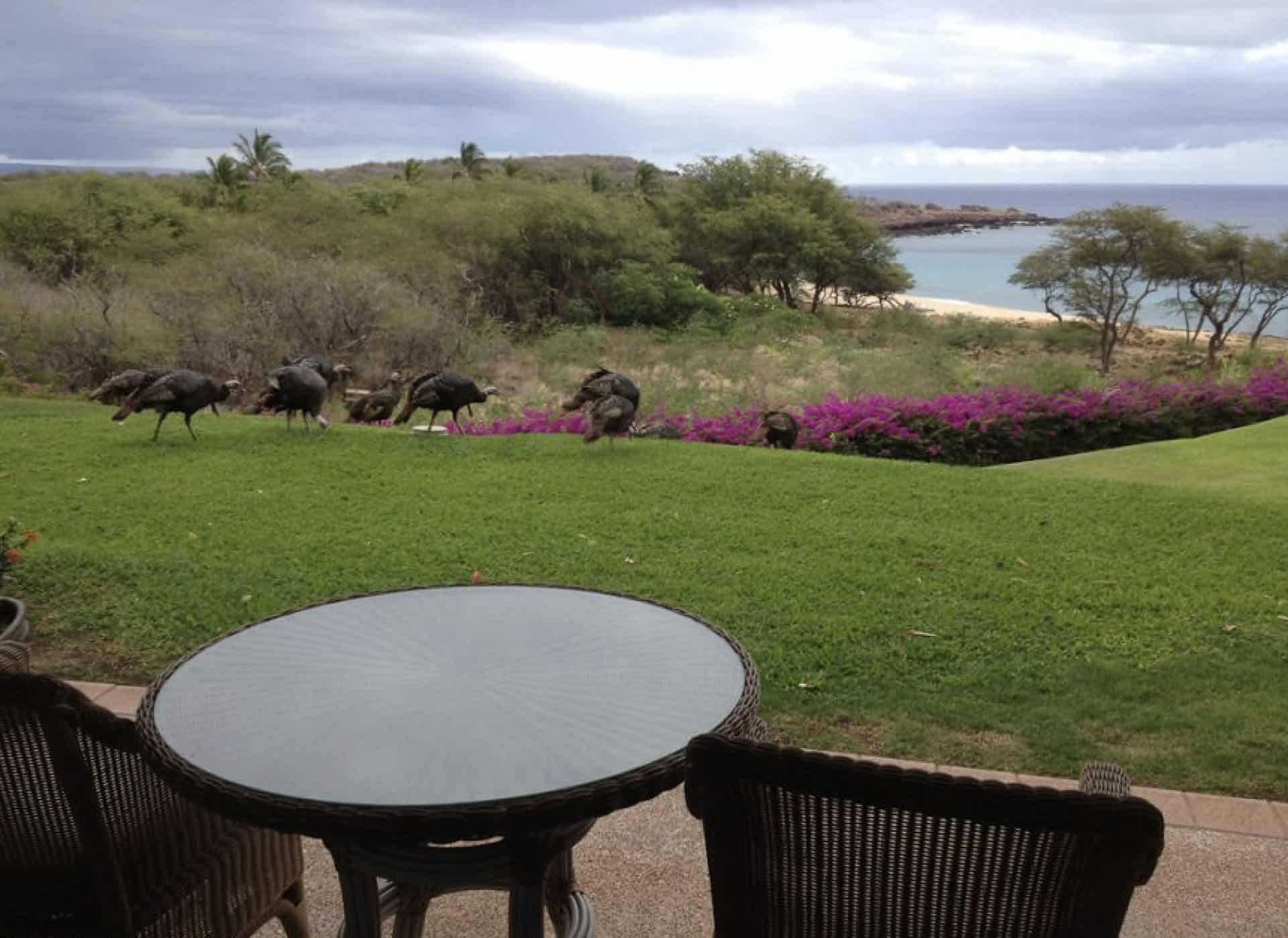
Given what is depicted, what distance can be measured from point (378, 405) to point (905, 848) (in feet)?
32.0

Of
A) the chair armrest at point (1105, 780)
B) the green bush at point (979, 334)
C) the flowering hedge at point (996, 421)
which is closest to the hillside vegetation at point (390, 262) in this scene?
the green bush at point (979, 334)

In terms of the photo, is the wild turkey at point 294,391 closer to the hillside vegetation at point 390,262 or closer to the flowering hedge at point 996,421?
the flowering hedge at point 996,421

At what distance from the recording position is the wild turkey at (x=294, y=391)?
8250mm

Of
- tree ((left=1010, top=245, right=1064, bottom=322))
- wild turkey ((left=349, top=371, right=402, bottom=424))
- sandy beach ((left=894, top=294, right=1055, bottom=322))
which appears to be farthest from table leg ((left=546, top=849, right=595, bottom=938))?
sandy beach ((left=894, top=294, right=1055, bottom=322))

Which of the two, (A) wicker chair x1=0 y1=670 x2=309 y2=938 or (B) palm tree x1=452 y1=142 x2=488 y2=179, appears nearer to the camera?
(A) wicker chair x1=0 y1=670 x2=309 y2=938

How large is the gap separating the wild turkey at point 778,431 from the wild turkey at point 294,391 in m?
3.77

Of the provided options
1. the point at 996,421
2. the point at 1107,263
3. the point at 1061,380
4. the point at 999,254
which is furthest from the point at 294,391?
the point at 999,254

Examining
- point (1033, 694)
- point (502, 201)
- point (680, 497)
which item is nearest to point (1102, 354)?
point (502, 201)

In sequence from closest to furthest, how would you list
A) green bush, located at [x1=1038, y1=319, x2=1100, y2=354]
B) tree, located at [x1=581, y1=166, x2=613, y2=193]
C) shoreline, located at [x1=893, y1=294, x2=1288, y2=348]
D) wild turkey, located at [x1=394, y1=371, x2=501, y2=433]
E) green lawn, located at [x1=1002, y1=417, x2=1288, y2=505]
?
green lawn, located at [x1=1002, y1=417, x2=1288, y2=505], wild turkey, located at [x1=394, y1=371, x2=501, y2=433], green bush, located at [x1=1038, y1=319, x2=1100, y2=354], shoreline, located at [x1=893, y1=294, x2=1288, y2=348], tree, located at [x1=581, y1=166, x2=613, y2=193]

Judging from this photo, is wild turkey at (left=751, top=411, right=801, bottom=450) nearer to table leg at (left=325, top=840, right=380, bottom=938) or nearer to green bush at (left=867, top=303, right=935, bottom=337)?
table leg at (left=325, top=840, right=380, bottom=938)

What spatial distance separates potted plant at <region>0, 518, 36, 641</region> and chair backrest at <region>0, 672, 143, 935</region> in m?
2.05

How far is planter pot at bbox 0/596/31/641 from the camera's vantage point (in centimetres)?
387

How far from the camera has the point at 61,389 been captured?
1552 cm

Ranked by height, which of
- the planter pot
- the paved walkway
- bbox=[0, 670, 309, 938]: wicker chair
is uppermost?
A: bbox=[0, 670, 309, 938]: wicker chair
